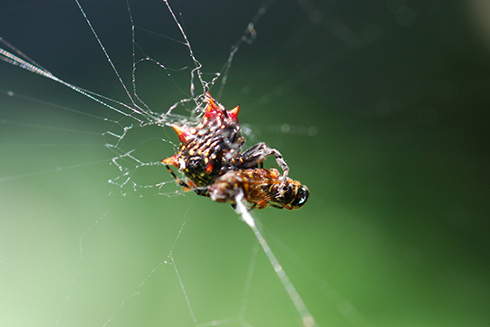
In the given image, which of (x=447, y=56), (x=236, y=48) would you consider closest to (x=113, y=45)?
(x=236, y=48)

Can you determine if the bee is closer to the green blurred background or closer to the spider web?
the spider web

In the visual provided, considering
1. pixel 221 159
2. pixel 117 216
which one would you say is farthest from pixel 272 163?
pixel 221 159

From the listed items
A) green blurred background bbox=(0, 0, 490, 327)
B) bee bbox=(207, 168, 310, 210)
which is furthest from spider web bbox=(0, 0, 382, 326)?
bee bbox=(207, 168, 310, 210)

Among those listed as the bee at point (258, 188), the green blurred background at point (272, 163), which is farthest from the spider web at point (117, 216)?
the bee at point (258, 188)

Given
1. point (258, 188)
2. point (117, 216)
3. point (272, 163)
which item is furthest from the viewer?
point (272, 163)

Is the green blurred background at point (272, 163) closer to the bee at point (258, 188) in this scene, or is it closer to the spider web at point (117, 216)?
the spider web at point (117, 216)

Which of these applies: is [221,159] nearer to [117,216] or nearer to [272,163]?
[117,216]

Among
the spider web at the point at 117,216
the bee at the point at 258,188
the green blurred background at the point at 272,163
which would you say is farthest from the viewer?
the green blurred background at the point at 272,163
